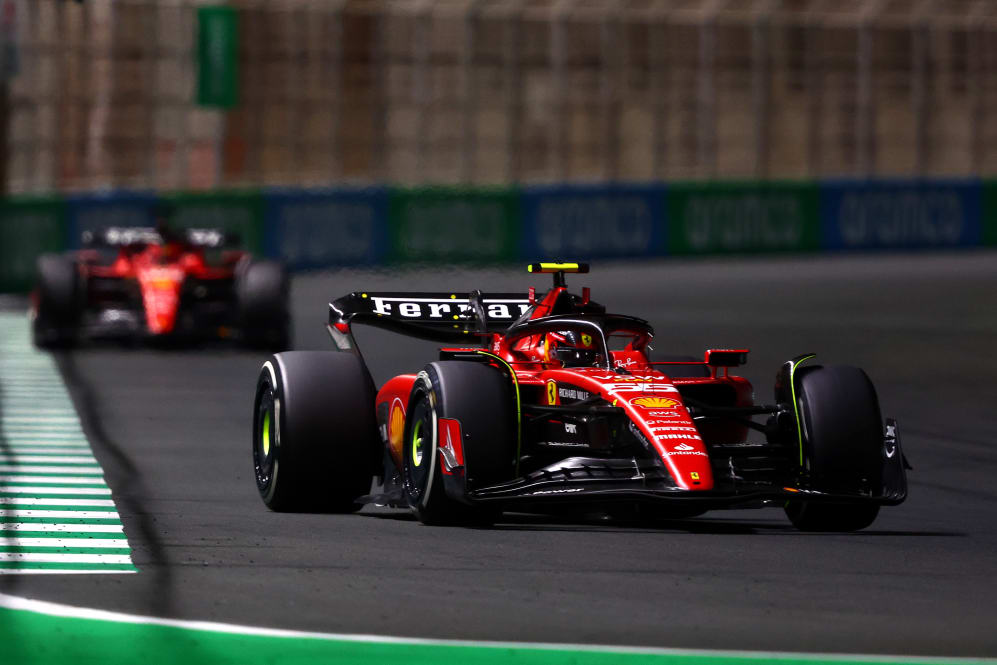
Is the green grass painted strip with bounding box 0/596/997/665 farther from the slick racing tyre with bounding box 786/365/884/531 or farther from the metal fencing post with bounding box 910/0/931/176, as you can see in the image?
the metal fencing post with bounding box 910/0/931/176

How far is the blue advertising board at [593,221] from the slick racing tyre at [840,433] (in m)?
28.3

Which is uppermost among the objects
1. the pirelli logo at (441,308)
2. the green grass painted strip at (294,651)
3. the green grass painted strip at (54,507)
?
the pirelli logo at (441,308)

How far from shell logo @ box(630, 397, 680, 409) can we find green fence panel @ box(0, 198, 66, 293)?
22.3 m

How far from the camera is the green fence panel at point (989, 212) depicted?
1738 inches

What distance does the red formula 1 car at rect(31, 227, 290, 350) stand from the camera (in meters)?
22.5

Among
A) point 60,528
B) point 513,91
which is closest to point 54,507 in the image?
point 60,528

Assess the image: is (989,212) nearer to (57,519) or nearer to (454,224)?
(454,224)

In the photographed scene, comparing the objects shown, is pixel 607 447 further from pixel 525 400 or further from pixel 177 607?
pixel 177 607

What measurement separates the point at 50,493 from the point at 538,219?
1097 inches

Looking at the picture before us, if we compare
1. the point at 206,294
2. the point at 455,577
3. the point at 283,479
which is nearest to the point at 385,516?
the point at 283,479

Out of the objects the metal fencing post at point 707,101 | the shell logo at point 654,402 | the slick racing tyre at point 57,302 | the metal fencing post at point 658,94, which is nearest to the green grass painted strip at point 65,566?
the shell logo at point 654,402

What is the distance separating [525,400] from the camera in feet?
35.8

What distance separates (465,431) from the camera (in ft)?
33.2

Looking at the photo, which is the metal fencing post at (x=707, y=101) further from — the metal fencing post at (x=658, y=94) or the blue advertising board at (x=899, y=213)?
the blue advertising board at (x=899, y=213)
